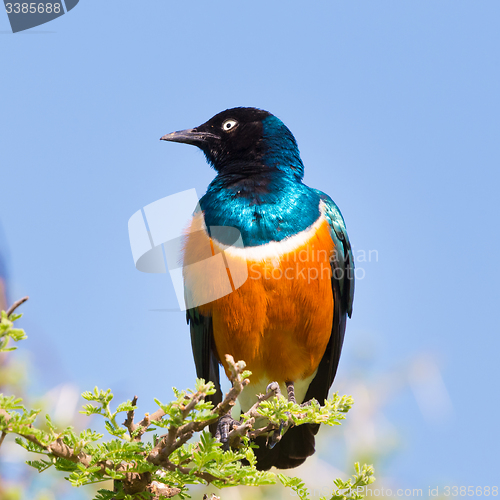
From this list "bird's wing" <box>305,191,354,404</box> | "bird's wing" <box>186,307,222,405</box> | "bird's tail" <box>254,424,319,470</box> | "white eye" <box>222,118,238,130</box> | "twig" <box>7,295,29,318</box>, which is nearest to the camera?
"twig" <box>7,295,29,318</box>

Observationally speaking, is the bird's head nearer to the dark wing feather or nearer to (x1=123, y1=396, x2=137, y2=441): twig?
the dark wing feather

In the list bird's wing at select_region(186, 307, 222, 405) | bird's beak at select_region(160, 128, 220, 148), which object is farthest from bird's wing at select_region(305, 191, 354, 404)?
bird's beak at select_region(160, 128, 220, 148)

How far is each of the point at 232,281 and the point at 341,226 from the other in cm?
132

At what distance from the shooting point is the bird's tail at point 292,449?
5012 mm

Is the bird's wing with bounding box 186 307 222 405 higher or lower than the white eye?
lower

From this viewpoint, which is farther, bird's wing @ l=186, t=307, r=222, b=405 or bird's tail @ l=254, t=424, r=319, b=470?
bird's tail @ l=254, t=424, r=319, b=470

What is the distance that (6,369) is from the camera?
16.7 ft

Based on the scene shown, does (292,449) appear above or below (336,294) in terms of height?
below

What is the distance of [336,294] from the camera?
204 inches

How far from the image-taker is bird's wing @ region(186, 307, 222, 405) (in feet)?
15.9

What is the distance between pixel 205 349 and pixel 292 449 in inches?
47.8

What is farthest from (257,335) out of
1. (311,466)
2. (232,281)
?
(311,466)

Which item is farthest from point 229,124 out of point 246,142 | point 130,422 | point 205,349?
point 130,422

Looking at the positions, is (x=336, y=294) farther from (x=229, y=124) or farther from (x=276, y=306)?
(x=229, y=124)
